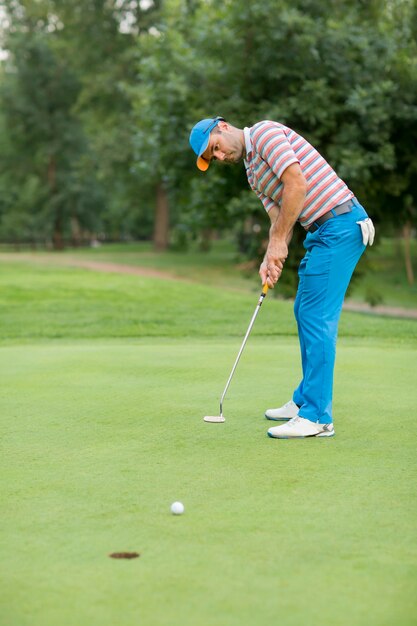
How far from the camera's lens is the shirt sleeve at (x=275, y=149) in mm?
4723

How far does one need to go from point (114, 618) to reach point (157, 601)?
15 centimetres

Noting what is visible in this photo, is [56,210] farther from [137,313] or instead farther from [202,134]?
[202,134]

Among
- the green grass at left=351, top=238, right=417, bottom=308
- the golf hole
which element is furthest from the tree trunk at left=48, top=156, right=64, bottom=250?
the golf hole

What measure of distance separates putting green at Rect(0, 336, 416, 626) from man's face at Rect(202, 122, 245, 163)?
1.43 m

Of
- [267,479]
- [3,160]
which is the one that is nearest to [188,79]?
[267,479]

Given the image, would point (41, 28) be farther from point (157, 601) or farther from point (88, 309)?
point (157, 601)

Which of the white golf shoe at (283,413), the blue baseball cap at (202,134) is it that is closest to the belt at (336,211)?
the blue baseball cap at (202,134)

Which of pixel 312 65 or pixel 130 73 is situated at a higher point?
pixel 130 73

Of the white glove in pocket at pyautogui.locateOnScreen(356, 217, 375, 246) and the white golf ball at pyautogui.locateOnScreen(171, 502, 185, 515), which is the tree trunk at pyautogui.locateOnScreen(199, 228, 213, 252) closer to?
the white glove in pocket at pyautogui.locateOnScreen(356, 217, 375, 246)

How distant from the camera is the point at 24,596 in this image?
8.13ft

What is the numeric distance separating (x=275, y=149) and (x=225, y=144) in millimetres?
286

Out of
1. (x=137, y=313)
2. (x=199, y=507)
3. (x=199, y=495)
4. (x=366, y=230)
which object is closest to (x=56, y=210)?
(x=137, y=313)

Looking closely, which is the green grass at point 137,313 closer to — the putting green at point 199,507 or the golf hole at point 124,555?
the putting green at point 199,507

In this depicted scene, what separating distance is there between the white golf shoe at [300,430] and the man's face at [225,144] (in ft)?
4.72
